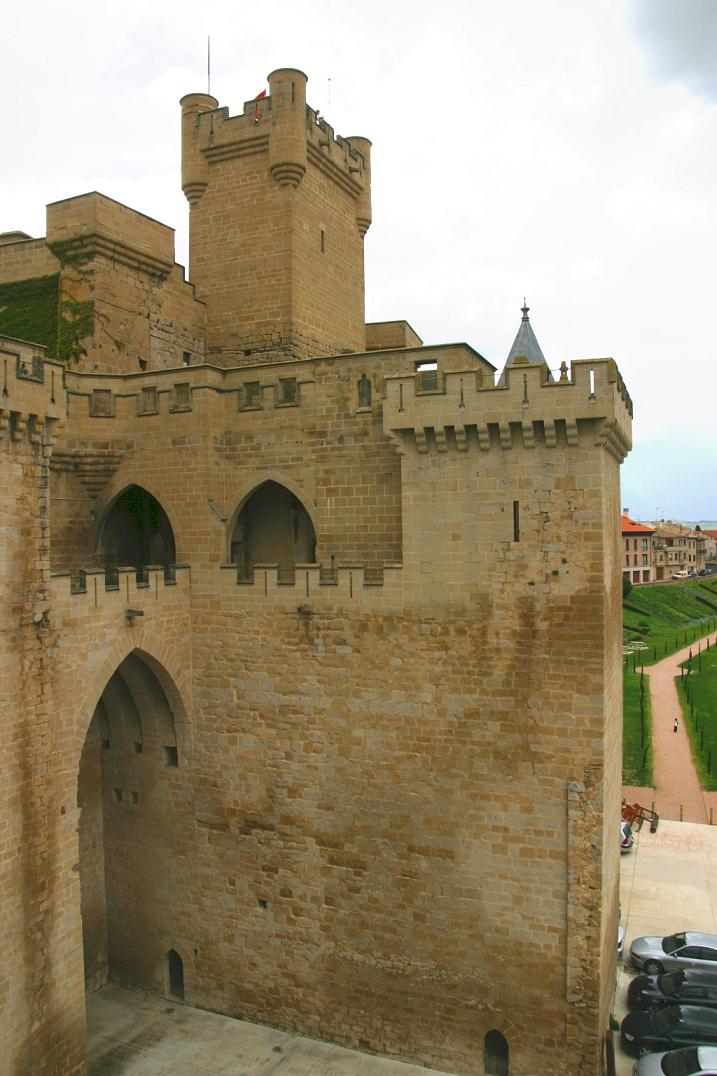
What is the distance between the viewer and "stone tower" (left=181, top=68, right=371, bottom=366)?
20219 millimetres

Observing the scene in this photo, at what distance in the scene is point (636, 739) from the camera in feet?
130

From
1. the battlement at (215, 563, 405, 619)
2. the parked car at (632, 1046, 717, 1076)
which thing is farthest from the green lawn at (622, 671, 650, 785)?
the battlement at (215, 563, 405, 619)

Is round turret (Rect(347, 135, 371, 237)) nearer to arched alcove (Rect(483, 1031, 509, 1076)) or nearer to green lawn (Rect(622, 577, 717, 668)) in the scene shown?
arched alcove (Rect(483, 1031, 509, 1076))

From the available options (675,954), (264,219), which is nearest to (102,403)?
(264,219)

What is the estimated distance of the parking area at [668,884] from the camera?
2069 cm

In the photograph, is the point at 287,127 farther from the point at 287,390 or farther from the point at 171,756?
the point at 171,756

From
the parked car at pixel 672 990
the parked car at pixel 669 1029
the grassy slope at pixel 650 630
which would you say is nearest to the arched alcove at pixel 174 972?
the parked car at pixel 669 1029

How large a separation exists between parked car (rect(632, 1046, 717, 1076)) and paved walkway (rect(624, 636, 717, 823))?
1553cm

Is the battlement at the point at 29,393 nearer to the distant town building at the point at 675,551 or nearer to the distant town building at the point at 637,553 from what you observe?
the distant town building at the point at 637,553

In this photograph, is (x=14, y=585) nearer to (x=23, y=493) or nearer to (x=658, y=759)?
(x=23, y=493)

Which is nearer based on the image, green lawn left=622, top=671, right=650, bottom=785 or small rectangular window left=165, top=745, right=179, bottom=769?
small rectangular window left=165, top=745, right=179, bottom=769

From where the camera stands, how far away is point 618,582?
55.5 ft

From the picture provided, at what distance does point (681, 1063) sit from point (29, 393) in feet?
50.7

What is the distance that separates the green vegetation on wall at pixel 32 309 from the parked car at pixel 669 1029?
18228 millimetres
